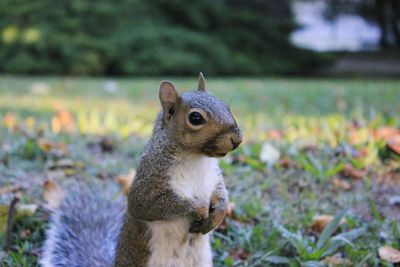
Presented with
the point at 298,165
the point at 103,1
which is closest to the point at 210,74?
the point at 103,1

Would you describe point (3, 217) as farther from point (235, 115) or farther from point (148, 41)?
point (148, 41)

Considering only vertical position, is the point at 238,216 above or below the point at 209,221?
below

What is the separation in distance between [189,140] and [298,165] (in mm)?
1415

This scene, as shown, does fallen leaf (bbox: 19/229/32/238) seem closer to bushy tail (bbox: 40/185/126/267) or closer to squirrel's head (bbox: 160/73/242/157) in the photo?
bushy tail (bbox: 40/185/126/267)

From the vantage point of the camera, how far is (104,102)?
17.4ft

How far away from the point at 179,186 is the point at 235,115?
3.07 metres

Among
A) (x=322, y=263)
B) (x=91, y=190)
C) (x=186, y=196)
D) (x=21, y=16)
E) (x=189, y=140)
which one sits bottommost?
(x=322, y=263)

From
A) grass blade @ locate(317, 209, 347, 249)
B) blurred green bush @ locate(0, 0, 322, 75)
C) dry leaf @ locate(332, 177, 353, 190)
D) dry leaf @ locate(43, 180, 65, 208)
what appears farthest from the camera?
blurred green bush @ locate(0, 0, 322, 75)

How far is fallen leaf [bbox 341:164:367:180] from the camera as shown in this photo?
2.59 metres

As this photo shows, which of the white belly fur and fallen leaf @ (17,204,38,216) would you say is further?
fallen leaf @ (17,204,38,216)

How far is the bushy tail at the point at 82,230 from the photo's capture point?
5.65ft

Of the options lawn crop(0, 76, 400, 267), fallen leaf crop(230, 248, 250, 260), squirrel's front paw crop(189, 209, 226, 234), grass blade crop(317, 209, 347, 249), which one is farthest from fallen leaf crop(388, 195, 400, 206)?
squirrel's front paw crop(189, 209, 226, 234)

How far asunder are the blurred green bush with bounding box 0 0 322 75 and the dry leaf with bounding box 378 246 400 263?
7.68 m

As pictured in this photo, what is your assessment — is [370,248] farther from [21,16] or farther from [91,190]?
[21,16]
